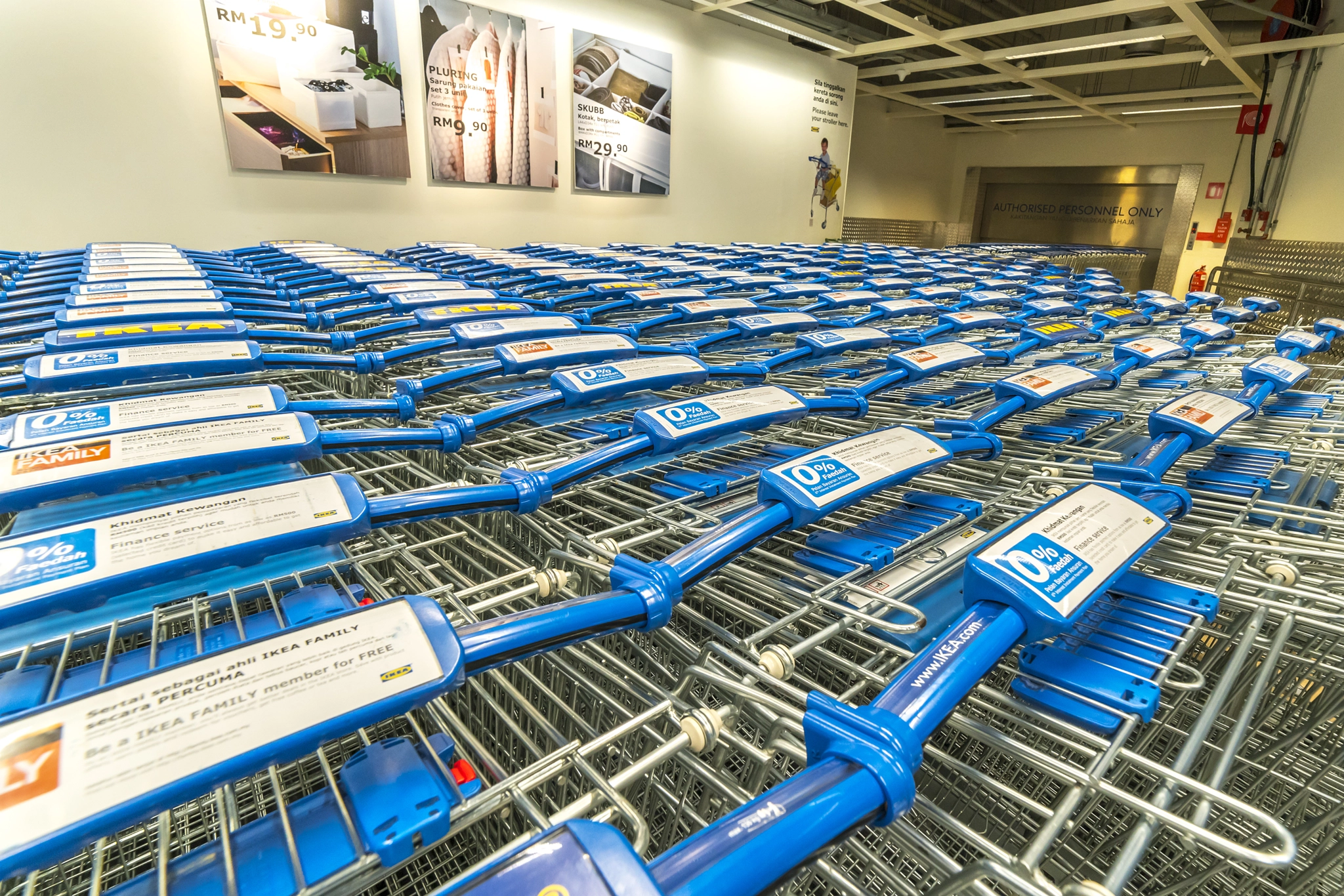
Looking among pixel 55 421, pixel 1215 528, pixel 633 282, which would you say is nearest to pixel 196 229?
pixel 633 282

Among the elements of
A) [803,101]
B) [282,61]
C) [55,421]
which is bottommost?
[55,421]

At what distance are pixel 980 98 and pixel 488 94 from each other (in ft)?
30.0

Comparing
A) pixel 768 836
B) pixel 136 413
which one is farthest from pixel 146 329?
pixel 768 836

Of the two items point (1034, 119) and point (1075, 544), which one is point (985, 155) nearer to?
point (1034, 119)

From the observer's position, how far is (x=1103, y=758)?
0.61 metres

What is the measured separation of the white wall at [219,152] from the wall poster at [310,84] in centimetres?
13

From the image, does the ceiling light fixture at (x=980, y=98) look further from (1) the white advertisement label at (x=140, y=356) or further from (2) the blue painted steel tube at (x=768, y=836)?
(2) the blue painted steel tube at (x=768, y=836)

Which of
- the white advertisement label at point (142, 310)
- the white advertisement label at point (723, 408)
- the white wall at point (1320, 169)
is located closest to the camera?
the white advertisement label at point (723, 408)

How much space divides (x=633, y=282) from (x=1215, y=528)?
268cm

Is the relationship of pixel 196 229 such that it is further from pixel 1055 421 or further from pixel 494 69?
pixel 1055 421

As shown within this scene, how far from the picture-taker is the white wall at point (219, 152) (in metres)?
4.67

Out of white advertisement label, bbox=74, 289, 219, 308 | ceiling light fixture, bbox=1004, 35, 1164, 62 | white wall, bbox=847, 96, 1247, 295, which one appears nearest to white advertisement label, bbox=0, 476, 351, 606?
white advertisement label, bbox=74, 289, 219, 308

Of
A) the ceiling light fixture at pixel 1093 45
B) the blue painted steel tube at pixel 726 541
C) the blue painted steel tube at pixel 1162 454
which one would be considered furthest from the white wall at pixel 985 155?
the blue painted steel tube at pixel 726 541

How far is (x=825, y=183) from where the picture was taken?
10594 mm
